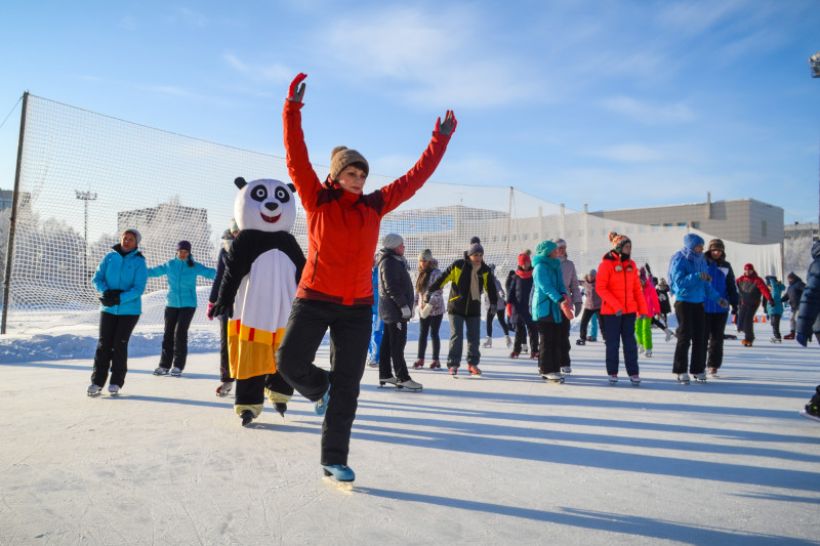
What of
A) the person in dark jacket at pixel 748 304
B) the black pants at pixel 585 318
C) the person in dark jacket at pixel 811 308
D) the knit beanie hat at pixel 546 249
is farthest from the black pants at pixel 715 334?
the person in dark jacket at pixel 748 304

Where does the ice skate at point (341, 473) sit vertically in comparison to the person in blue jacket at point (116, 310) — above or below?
below

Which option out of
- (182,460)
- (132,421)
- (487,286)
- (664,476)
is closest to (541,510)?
(664,476)

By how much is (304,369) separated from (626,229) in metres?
19.2

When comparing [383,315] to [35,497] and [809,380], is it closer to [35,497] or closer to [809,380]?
[35,497]

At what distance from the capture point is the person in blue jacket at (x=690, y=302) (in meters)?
5.85

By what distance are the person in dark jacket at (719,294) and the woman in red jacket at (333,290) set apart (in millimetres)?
4993

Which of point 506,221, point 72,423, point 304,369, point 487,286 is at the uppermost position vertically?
point 506,221

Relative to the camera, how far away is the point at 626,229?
19.7m

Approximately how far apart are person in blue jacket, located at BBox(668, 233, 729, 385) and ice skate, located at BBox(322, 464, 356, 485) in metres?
4.60

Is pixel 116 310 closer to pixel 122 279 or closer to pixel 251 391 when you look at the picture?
pixel 122 279

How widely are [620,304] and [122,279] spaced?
509 cm

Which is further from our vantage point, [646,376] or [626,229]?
[626,229]

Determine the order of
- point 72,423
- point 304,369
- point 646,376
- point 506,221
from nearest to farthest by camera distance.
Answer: point 304,369
point 72,423
point 646,376
point 506,221

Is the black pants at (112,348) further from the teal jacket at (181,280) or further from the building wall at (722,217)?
the building wall at (722,217)
